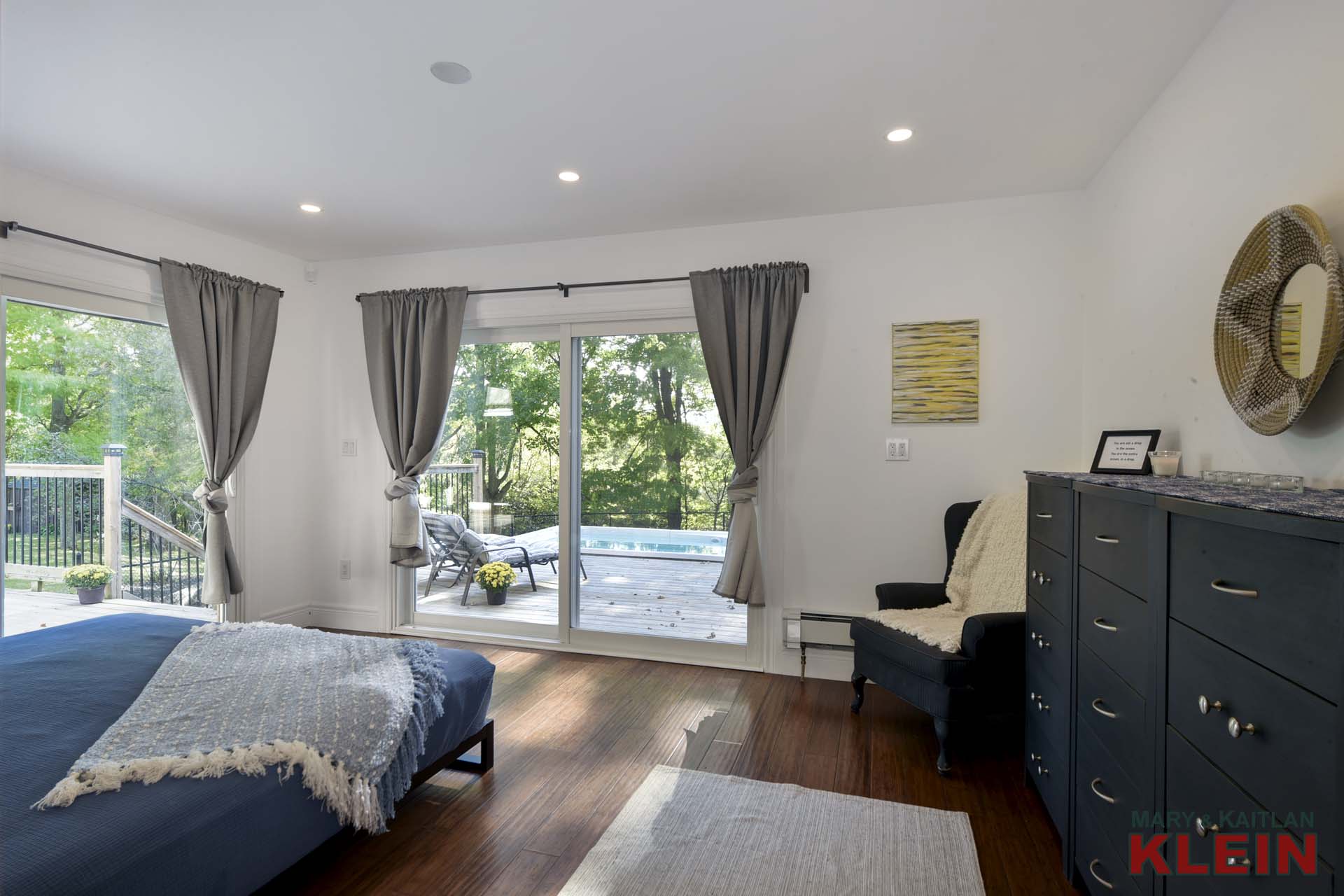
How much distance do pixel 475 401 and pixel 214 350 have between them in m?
1.52

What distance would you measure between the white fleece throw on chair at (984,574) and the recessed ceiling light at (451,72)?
2822 millimetres

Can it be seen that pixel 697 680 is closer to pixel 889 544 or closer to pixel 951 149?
pixel 889 544

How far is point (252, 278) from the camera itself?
13.4ft

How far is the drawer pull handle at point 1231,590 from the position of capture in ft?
3.27

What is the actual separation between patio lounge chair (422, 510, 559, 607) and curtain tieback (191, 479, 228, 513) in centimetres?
116

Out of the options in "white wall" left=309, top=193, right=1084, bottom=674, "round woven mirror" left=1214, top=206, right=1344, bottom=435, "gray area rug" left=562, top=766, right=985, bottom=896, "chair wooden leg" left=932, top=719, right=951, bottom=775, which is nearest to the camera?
"round woven mirror" left=1214, top=206, right=1344, bottom=435

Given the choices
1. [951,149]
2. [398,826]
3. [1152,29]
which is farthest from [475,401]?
[1152,29]

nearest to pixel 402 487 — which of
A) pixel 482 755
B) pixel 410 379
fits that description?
pixel 410 379

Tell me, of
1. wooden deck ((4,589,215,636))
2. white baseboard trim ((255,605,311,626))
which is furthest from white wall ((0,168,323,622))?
wooden deck ((4,589,215,636))

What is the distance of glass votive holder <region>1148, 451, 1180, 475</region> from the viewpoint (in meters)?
2.06

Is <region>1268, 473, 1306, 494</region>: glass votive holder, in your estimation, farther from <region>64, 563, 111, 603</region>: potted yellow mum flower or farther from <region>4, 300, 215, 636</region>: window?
<region>64, 563, 111, 603</region>: potted yellow mum flower

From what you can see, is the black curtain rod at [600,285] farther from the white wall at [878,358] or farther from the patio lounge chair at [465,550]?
the patio lounge chair at [465,550]

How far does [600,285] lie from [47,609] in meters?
3.38

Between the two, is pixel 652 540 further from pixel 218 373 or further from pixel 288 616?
pixel 218 373
